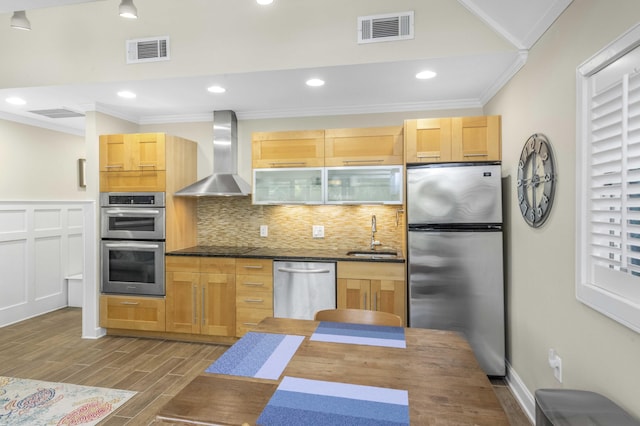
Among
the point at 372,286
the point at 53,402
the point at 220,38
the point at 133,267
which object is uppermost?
the point at 220,38

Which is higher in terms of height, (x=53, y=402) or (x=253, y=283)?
(x=253, y=283)

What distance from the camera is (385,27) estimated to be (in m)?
2.62

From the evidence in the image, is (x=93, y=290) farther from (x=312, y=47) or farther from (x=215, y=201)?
(x=312, y=47)

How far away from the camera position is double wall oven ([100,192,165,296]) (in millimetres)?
3723

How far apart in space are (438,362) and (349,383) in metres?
0.40

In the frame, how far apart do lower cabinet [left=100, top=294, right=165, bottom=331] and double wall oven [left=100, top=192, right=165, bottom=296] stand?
3.1 inches

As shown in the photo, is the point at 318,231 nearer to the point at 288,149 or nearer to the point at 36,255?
the point at 288,149

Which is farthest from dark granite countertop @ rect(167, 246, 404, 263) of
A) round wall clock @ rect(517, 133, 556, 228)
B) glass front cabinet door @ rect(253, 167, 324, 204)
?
round wall clock @ rect(517, 133, 556, 228)

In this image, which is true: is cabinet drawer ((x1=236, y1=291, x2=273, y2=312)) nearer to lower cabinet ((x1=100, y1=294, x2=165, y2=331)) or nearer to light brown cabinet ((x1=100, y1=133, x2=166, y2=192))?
lower cabinet ((x1=100, y1=294, x2=165, y2=331))

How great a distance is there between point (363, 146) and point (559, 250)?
197 centimetres

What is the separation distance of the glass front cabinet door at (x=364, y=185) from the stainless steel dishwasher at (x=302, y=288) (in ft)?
2.40

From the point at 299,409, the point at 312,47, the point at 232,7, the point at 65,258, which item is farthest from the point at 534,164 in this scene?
the point at 65,258

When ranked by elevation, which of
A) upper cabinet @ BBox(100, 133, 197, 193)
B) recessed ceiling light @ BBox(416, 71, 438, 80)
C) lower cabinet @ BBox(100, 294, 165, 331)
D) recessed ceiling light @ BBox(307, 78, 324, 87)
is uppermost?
recessed ceiling light @ BBox(307, 78, 324, 87)

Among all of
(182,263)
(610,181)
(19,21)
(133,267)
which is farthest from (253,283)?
(610,181)
